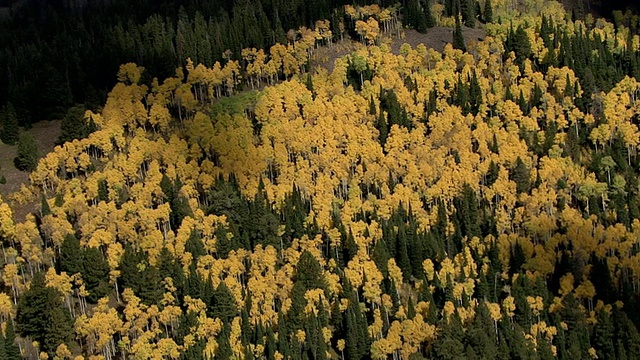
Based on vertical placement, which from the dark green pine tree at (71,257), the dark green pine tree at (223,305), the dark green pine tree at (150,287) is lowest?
the dark green pine tree at (223,305)

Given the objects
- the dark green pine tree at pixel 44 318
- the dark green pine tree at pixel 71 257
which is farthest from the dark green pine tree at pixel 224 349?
the dark green pine tree at pixel 71 257

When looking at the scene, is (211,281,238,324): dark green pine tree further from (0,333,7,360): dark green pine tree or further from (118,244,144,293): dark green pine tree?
(0,333,7,360): dark green pine tree

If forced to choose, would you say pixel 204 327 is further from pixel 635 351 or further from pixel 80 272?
pixel 635 351

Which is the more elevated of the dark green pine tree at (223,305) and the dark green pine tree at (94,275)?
the dark green pine tree at (94,275)

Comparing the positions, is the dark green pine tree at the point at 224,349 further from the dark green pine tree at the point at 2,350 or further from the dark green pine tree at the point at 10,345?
the dark green pine tree at the point at 2,350

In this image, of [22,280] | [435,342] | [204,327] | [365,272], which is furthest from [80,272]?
[435,342]

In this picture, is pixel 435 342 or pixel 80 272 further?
pixel 80 272

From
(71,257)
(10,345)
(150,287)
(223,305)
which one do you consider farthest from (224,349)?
(71,257)
